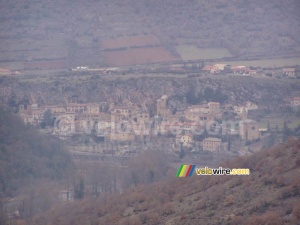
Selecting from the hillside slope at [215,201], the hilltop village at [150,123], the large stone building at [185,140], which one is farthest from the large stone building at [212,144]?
the hillside slope at [215,201]

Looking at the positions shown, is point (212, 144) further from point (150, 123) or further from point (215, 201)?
point (215, 201)

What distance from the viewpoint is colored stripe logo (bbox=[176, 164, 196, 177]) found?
28.0 m

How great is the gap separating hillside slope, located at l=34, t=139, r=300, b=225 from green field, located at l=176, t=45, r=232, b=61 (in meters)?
20.4

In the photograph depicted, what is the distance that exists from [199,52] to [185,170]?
18.4 m

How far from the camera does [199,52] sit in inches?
1869

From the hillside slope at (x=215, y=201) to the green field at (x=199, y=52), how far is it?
20360mm

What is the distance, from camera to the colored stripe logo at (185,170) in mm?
→ 28048

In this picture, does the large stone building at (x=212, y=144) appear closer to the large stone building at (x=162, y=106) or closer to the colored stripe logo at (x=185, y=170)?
the colored stripe logo at (x=185, y=170)

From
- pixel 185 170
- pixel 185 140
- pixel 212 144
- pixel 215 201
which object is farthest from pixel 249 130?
pixel 215 201

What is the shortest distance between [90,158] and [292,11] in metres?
23.4

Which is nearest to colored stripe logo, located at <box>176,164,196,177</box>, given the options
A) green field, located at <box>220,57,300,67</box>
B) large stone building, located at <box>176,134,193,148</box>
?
large stone building, located at <box>176,134,193,148</box>

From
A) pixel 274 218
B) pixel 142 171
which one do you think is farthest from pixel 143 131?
pixel 274 218

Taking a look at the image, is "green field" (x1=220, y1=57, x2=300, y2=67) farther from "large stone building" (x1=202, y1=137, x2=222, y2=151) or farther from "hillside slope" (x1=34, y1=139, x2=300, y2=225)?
"hillside slope" (x1=34, y1=139, x2=300, y2=225)

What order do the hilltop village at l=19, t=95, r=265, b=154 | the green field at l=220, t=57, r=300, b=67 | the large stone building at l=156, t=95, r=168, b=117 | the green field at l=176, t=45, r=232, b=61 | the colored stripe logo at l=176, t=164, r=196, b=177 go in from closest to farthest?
1. the colored stripe logo at l=176, t=164, r=196, b=177
2. the hilltop village at l=19, t=95, r=265, b=154
3. the large stone building at l=156, t=95, r=168, b=117
4. the green field at l=220, t=57, r=300, b=67
5. the green field at l=176, t=45, r=232, b=61
